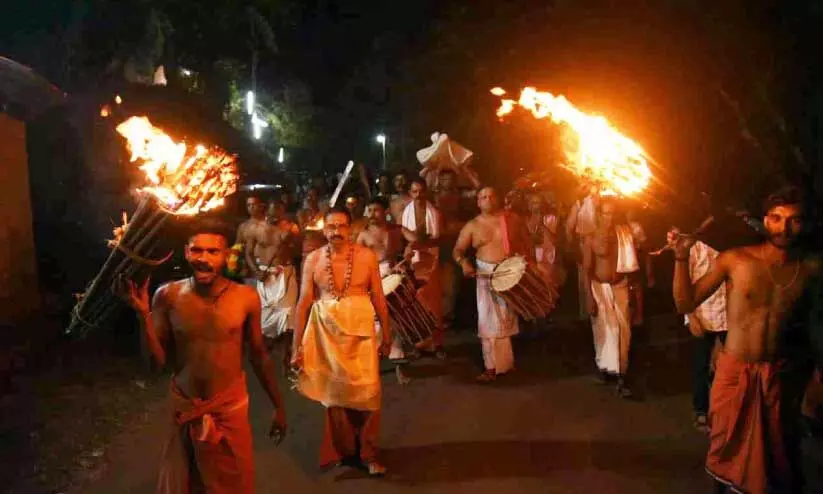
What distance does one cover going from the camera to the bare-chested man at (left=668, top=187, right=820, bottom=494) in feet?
14.9

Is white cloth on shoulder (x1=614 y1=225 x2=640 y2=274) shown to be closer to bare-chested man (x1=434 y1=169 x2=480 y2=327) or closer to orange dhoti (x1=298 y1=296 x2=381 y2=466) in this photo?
orange dhoti (x1=298 y1=296 x2=381 y2=466)

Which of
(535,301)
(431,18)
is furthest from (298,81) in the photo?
(535,301)

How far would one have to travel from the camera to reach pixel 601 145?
4949mm

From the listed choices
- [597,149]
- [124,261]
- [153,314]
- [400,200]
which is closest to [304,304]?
[124,261]

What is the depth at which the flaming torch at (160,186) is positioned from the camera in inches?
199

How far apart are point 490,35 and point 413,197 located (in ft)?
33.0

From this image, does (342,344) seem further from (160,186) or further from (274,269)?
(274,269)

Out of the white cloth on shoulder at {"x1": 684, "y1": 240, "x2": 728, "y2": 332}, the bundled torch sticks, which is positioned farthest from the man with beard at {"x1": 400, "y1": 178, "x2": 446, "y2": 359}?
the bundled torch sticks

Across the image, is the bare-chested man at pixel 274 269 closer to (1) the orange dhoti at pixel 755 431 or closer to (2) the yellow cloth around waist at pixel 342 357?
(2) the yellow cloth around waist at pixel 342 357

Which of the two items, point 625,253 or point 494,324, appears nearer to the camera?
point 625,253

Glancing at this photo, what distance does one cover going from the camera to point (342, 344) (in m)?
5.74

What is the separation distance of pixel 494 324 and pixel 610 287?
1334mm

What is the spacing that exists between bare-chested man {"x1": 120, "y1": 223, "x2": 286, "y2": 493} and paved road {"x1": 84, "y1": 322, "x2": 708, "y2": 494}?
1.46m

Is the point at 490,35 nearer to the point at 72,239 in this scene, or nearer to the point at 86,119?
the point at 86,119
